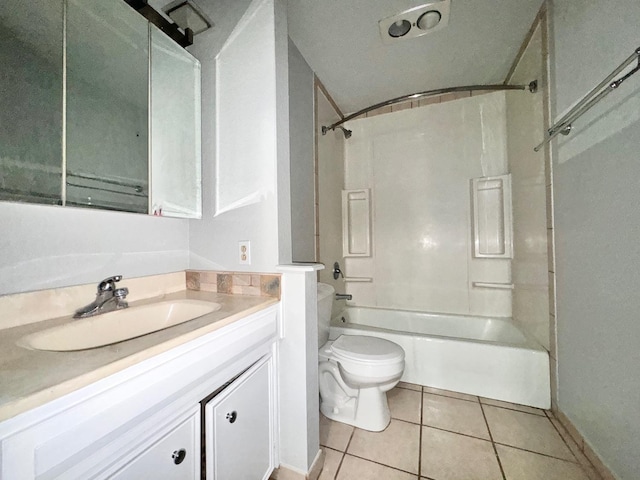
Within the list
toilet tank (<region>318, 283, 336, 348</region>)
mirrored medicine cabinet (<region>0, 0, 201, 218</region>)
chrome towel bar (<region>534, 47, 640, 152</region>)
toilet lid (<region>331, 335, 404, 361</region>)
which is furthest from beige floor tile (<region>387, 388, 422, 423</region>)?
chrome towel bar (<region>534, 47, 640, 152</region>)

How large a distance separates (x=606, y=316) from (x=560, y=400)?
0.70m

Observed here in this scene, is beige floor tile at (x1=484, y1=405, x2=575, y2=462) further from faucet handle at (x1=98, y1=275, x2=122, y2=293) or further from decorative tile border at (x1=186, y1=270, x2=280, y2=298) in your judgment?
faucet handle at (x1=98, y1=275, x2=122, y2=293)

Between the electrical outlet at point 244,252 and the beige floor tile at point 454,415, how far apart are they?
137cm

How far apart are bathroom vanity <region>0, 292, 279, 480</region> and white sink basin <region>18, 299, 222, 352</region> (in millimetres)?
57

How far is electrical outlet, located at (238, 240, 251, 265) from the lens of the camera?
44.0 inches

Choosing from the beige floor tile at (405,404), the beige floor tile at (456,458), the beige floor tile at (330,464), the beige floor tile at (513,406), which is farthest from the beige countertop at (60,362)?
the beige floor tile at (513,406)

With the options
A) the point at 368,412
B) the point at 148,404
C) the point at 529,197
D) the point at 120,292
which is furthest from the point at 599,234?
the point at 120,292

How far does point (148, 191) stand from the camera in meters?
1.11

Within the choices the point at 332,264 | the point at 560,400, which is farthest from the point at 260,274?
the point at 560,400

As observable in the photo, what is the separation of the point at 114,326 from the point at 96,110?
33.4 inches

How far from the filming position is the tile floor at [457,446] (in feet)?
3.59

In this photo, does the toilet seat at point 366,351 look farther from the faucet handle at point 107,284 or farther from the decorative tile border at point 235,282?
the faucet handle at point 107,284

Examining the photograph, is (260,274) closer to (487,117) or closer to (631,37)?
(631,37)

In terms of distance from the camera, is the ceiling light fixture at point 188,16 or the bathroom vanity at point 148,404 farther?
the ceiling light fixture at point 188,16
